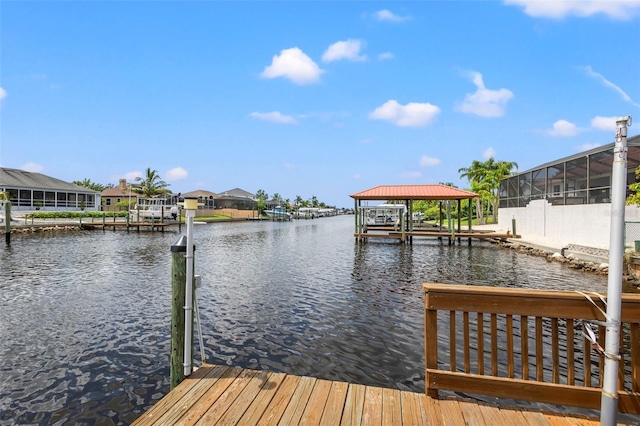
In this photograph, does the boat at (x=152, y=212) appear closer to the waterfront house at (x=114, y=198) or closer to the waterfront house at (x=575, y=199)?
the waterfront house at (x=114, y=198)

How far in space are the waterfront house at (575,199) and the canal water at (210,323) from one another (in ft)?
20.1

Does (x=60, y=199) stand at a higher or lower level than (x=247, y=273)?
higher

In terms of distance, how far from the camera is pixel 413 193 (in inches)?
1097

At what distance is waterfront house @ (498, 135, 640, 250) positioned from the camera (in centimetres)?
1862

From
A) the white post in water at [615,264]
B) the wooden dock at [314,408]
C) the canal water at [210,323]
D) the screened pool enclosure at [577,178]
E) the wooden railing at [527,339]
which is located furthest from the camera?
the screened pool enclosure at [577,178]

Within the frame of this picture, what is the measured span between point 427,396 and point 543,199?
28555 mm

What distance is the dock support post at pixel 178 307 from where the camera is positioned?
435cm

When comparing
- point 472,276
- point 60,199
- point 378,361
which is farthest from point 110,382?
point 60,199

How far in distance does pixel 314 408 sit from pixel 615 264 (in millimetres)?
2856

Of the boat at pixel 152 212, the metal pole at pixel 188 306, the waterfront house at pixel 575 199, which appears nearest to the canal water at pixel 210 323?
the metal pole at pixel 188 306

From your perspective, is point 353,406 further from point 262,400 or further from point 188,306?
point 188,306

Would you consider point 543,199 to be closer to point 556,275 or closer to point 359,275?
point 556,275

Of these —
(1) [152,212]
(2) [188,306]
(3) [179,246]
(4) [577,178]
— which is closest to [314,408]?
(2) [188,306]

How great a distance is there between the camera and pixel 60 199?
5266 cm
